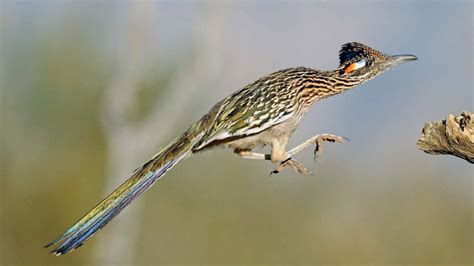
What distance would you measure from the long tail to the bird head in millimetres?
1189

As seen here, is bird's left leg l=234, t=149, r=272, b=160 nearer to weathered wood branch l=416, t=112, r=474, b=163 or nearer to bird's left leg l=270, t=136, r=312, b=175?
bird's left leg l=270, t=136, r=312, b=175

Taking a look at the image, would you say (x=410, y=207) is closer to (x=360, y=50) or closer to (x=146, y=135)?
(x=146, y=135)

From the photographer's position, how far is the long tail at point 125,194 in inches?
203

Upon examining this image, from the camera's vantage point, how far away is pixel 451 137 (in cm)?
464

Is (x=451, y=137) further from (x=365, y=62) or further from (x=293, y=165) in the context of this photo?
(x=365, y=62)

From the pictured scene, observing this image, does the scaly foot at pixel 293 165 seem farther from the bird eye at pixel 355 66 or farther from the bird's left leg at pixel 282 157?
the bird eye at pixel 355 66

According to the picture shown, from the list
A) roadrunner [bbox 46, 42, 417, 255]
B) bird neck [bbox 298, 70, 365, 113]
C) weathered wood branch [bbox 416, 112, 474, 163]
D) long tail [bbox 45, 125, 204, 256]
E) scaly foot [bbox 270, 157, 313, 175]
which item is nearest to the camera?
weathered wood branch [bbox 416, 112, 474, 163]

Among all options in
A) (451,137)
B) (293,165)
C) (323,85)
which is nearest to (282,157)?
(293,165)

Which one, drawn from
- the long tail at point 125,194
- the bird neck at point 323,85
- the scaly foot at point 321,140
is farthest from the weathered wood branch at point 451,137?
the long tail at point 125,194

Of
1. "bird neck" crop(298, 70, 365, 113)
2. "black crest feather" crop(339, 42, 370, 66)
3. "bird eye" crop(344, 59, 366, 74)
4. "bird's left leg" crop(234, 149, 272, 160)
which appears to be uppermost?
"black crest feather" crop(339, 42, 370, 66)

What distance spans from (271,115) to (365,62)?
82 centimetres

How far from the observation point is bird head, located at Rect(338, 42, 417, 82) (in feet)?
21.1

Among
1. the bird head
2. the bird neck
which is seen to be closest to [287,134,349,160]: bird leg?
the bird neck

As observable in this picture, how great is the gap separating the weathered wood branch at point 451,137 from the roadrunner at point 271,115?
52.7 inches
